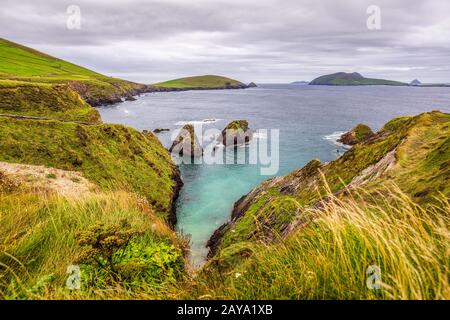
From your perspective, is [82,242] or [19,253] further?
[19,253]

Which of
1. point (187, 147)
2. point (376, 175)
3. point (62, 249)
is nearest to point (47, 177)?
point (62, 249)

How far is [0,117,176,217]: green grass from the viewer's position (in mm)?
28812

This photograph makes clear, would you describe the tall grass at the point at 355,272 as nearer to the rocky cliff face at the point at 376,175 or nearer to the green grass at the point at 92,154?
the rocky cliff face at the point at 376,175

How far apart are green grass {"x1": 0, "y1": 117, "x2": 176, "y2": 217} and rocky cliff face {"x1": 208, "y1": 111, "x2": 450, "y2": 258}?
39.8ft

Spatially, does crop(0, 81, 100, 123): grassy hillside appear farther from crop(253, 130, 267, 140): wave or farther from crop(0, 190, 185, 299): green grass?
crop(253, 130, 267, 140): wave

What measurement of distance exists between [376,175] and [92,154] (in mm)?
27316

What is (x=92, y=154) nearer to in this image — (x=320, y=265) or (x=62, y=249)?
(x=62, y=249)

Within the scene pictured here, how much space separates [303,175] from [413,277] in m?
19.7

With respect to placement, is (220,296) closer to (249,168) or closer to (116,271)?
(116,271)

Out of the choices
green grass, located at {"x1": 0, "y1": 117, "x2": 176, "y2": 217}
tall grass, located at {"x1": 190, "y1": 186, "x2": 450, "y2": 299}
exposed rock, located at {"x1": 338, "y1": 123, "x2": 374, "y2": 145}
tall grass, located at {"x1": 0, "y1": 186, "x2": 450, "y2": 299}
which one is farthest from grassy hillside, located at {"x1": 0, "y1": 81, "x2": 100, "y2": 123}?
exposed rock, located at {"x1": 338, "y1": 123, "x2": 374, "y2": 145}

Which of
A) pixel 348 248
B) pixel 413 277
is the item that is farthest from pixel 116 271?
pixel 413 277

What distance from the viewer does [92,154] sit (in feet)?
105

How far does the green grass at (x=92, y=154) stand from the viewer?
28.8m
